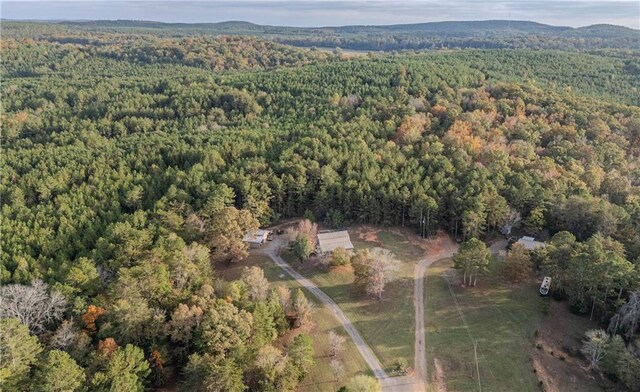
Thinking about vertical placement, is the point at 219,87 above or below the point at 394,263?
above

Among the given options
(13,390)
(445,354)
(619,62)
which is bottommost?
(445,354)

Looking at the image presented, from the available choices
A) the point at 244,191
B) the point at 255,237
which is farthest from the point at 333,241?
the point at 244,191

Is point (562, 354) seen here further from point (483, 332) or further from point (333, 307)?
point (333, 307)

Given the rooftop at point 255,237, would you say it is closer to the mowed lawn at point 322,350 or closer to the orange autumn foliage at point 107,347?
the mowed lawn at point 322,350

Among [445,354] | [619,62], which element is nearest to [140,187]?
[445,354]

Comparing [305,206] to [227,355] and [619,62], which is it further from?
[619,62]

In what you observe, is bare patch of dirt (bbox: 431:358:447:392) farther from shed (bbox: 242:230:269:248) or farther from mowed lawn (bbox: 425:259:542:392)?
shed (bbox: 242:230:269:248)

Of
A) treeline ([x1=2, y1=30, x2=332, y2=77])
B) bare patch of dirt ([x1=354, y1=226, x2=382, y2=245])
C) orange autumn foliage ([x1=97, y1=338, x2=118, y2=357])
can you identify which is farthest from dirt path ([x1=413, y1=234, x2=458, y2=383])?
treeline ([x1=2, y1=30, x2=332, y2=77])
